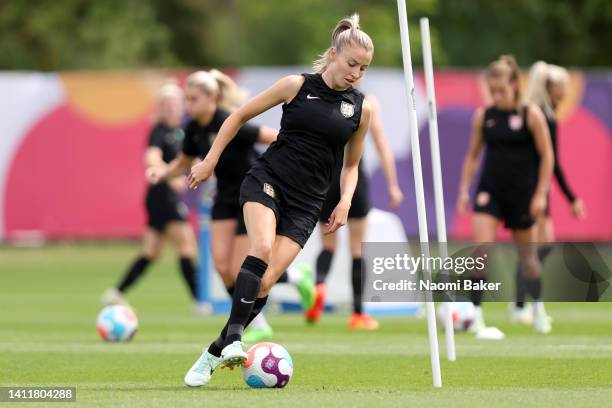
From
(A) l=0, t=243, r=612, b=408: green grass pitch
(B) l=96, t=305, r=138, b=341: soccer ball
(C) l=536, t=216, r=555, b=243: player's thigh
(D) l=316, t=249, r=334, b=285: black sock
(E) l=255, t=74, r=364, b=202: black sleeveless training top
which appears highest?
(E) l=255, t=74, r=364, b=202: black sleeveless training top

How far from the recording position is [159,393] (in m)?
8.78

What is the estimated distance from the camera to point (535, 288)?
14.0m

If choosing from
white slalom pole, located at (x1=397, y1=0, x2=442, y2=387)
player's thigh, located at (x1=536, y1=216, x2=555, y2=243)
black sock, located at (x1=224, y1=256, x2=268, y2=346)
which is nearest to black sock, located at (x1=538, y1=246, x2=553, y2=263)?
player's thigh, located at (x1=536, y1=216, x2=555, y2=243)

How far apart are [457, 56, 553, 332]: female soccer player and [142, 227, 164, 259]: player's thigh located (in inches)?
176

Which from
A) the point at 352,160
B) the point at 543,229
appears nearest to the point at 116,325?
the point at 352,160

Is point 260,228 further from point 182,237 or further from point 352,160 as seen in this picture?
point 182,237

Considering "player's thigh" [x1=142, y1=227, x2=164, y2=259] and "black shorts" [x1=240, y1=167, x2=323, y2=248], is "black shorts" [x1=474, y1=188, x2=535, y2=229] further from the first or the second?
"black shorts" [x1=240, y1=167, x2=323, y2=248]

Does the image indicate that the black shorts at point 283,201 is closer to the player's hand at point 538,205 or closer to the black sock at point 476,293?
the black sock at point 476,293

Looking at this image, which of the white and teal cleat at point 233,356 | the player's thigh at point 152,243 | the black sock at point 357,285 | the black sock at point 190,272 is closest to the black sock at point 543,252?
the black sock at point 357,285

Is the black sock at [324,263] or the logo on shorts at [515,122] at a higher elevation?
the logo on shorts at [515,122]

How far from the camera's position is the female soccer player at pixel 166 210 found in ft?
54.0

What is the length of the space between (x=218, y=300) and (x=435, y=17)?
22602 millimetres

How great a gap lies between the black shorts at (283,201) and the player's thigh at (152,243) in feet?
25.2

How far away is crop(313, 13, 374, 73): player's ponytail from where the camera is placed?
9.05 meters
